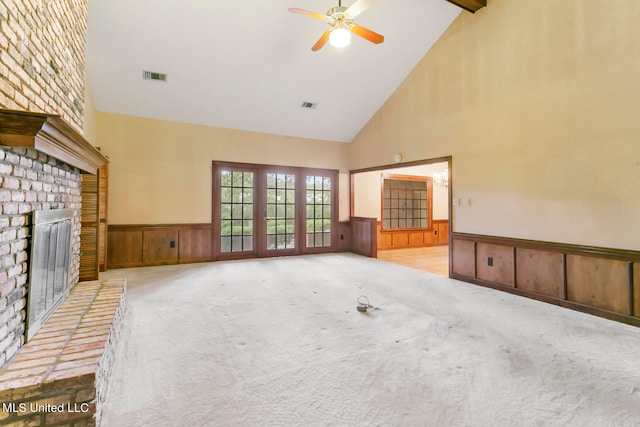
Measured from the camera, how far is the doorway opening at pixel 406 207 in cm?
768

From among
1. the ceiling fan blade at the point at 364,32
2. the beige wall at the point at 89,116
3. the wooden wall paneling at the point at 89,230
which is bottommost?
the wooden wall paneling at the point at 89,230

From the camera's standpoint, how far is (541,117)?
3646 millimetres

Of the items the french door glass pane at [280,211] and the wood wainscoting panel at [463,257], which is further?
the french door glass pane at [280,211]

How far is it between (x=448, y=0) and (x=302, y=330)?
186 inches

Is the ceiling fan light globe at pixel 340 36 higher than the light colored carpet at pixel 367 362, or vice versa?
the ceiling fan light globe at pixel 340 36

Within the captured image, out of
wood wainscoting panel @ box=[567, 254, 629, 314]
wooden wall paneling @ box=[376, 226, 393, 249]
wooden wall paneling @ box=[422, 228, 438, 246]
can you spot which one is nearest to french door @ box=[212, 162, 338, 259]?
wooden wall paneling @ box=[376, 226, 393, 249]

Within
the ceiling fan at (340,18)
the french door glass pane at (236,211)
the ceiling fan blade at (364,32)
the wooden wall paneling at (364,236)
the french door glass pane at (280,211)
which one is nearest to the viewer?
the ceiling fan at (340,18)

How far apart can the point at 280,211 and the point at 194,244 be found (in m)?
1.96

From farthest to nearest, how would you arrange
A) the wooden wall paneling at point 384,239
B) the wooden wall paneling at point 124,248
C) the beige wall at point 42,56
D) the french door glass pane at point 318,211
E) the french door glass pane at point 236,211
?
the wooden wall paneling at point 384,239
the french door glass pane at point 318,211
the french door glass pane at point 236,211
the wooden wall paneling at point 124,248
the beige wall at point 42,56

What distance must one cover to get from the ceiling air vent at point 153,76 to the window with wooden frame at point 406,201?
18.2 ft

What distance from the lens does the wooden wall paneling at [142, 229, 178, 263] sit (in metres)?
5.54

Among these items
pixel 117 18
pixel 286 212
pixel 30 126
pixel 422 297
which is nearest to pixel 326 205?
pixel 286 212

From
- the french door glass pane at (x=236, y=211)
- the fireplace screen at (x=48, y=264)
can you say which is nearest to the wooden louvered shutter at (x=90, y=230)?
the fireplace screen at (x=48, y=264)

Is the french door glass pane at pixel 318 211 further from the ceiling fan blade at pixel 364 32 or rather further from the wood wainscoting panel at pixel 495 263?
the ceiling fan blade at pixel 364 32
